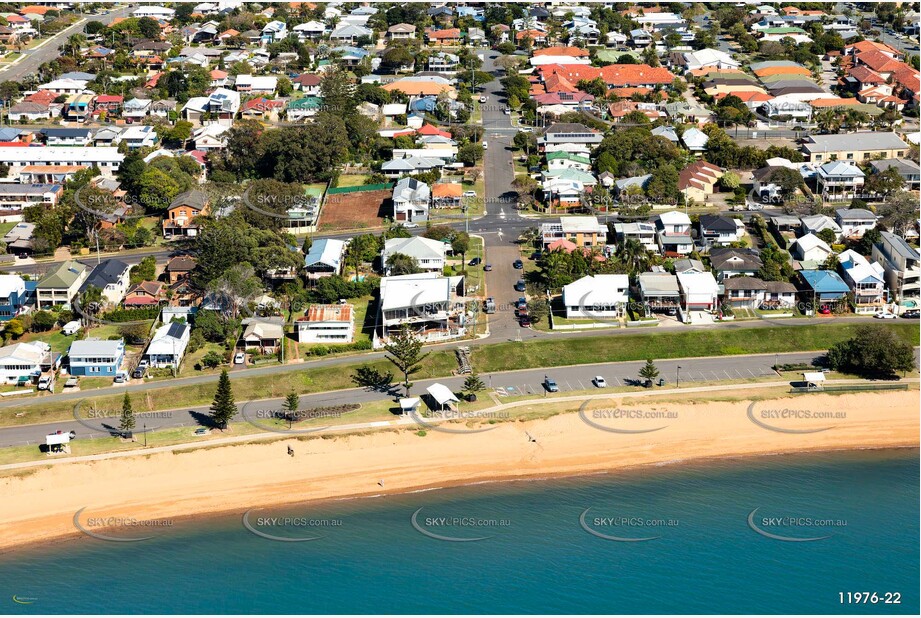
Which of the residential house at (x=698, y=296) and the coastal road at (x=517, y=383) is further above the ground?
the residential house at (x=698, y=296)

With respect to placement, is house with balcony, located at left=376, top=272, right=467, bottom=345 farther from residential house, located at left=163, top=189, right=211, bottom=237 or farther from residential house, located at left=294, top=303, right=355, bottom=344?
residential house, located at left=163, top=189, right=211, bottom=237

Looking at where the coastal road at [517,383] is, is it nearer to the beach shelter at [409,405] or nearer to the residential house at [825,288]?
the beach shelter at [409,405]

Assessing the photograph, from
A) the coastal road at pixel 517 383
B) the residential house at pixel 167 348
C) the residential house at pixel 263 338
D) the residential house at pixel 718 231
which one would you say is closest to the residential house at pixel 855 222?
the residential house at pixel 718 231

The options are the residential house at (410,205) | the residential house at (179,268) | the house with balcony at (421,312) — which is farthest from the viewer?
the residential house at (410,205)

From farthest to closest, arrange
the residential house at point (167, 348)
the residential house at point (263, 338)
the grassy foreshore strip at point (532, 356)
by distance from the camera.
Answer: the residential house at point (263, 338), the residential house at point (167, 348), the grassy foreshore strip at point (532, 356)

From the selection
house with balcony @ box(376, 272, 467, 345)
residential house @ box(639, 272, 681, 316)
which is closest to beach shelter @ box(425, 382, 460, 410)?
house with balcony @ box(376, 272, 467, 345)

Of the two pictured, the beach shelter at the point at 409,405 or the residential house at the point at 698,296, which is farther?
the residential house at the point at 698,296

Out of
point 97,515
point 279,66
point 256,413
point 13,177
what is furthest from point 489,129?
point 97,515
